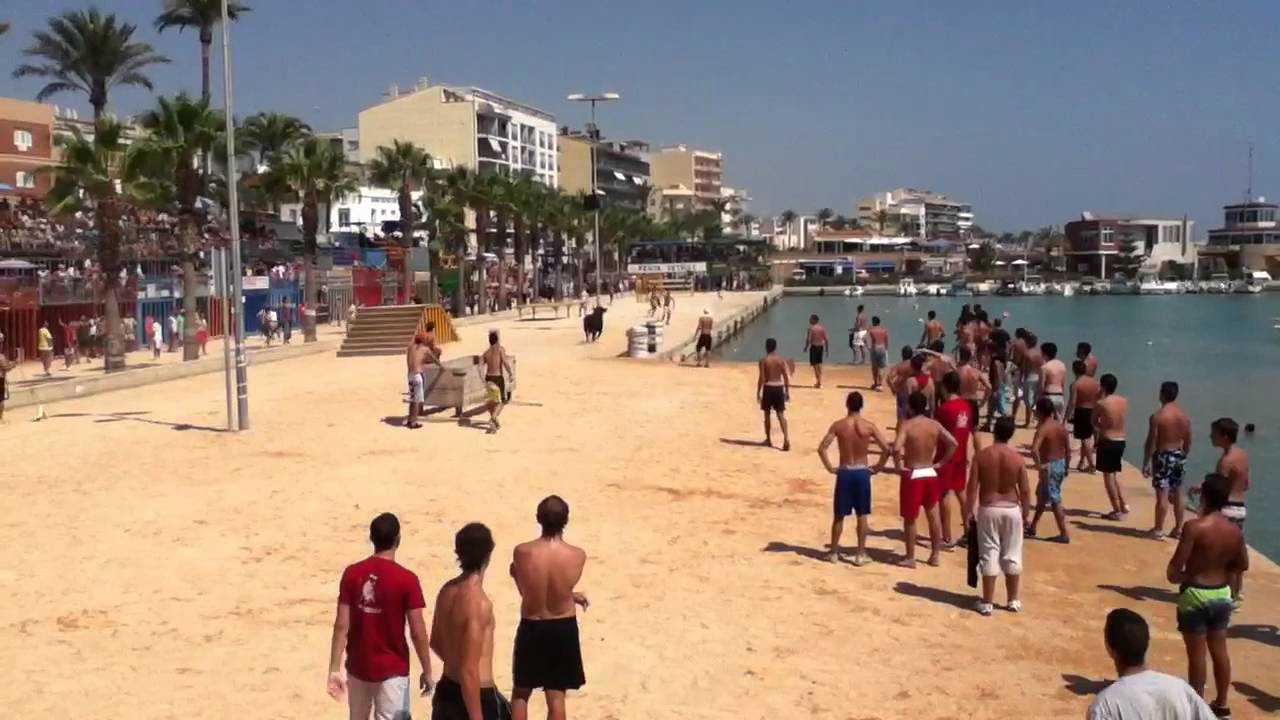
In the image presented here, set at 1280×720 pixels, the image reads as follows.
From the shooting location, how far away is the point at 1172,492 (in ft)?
35.3

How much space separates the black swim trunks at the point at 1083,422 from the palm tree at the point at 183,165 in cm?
2175

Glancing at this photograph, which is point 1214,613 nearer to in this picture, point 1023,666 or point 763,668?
point 1023,666

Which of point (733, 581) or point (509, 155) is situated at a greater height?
point (509, 155)

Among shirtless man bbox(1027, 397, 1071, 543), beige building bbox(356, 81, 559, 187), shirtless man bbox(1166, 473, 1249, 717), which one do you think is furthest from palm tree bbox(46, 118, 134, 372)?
beige building bbox(356, 81, 559, 187)

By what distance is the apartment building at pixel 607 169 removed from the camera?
11875cm

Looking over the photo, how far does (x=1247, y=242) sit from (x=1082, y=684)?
164664 mm

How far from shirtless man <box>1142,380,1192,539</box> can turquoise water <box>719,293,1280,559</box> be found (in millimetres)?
2481

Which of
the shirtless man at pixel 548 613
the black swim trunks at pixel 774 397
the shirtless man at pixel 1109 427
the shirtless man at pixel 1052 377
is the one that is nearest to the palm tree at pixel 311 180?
the black swim trunks at pixel 774 397

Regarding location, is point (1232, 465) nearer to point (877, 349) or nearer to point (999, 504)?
point (999, 504)

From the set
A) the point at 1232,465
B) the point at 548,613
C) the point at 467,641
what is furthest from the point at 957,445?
the point at 467,641

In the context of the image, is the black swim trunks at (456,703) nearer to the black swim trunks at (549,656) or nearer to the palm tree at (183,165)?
the black swim trunks at (549,656)

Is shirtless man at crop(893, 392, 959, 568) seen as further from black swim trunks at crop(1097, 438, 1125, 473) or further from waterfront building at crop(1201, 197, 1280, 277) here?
waterfront building at crop(1201, 197, 1280, 277)

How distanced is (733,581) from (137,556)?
5479 mm

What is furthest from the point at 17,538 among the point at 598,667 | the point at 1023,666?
the point at 1023,666
